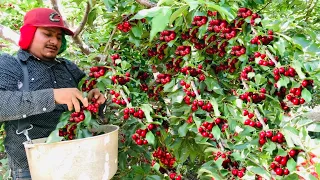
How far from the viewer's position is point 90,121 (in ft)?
5.64

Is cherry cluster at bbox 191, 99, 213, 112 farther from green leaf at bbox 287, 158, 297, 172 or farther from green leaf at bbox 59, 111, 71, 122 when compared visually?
green leaf at bbox 59, 111, 71, 122

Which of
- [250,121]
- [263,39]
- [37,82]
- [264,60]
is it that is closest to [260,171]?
[250,121]

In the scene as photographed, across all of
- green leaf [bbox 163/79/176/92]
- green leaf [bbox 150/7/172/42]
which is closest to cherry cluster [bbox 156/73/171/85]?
green leaf [bbox 163/79/176/92]

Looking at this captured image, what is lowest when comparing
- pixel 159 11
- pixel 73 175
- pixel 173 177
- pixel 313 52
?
pixel 173 177

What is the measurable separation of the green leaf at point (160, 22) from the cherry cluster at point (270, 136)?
28.3 inches

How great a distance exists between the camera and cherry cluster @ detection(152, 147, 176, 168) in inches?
90.6

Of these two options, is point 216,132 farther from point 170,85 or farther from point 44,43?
point 44,43

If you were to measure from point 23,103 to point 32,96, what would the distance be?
50 millimetres

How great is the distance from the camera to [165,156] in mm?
2311

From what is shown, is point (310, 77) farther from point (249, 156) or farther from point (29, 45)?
point (29, 45)

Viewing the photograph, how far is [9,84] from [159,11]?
1.05 m

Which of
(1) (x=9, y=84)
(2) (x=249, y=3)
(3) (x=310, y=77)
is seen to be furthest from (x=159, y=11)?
(2) (x=249, y=3)

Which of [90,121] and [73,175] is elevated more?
[90,121]

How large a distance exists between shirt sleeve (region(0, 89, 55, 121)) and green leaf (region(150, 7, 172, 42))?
81 cm
